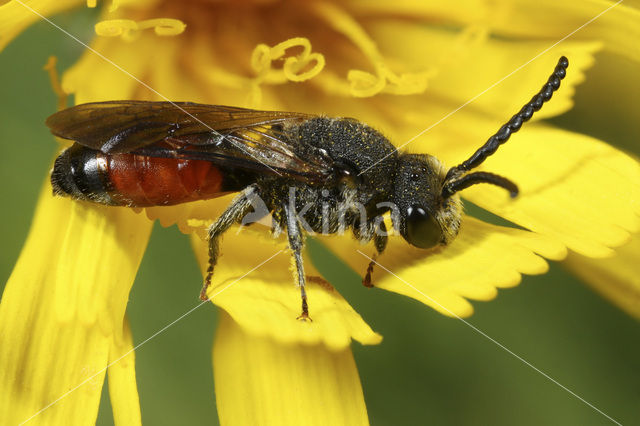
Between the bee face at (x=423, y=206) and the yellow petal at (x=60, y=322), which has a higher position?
the bee face at (x=423, y=206)

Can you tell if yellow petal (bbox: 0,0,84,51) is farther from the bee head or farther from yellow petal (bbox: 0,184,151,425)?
the bee head

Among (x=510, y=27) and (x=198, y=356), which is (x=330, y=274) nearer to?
(x=198, y=356)

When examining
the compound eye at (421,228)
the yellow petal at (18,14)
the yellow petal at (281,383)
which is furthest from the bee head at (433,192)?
the yellow petal at (18,14)

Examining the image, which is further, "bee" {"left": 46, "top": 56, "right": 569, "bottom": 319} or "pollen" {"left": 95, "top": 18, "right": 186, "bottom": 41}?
"pollen" {"left": 95, "top": 18, "right": 186, "bottom": 41}

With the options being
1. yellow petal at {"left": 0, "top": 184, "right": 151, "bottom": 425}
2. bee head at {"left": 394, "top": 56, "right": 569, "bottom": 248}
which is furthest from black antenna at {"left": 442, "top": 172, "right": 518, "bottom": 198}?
yellow petal at {"left": 0, "top": 184, "right": 151, "bottom": 425}

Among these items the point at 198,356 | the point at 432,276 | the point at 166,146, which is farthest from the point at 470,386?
the point at 166,146

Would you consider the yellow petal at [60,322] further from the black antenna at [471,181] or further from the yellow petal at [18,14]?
the black antenna at [471,181]
